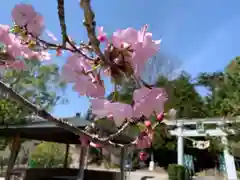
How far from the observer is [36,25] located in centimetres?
57

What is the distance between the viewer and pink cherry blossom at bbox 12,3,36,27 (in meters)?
0.54

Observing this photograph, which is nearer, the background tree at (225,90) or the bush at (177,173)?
the bush at (177,173)

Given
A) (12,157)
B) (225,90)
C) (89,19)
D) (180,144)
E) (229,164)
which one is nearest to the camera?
(89,19)

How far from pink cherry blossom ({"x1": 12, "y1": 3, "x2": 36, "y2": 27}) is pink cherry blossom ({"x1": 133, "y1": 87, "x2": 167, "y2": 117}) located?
0.38 m

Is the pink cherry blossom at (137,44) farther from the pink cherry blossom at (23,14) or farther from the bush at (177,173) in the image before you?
the bush at (177,173)

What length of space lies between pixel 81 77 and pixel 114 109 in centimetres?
14

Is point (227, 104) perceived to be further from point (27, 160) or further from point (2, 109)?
point (27, 160)

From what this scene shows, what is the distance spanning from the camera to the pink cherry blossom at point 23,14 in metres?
0.54

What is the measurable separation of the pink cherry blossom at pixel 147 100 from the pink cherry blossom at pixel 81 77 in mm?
94

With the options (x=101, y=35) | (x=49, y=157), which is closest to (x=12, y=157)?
(x=101, y=35)

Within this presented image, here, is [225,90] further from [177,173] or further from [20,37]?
[20,37]

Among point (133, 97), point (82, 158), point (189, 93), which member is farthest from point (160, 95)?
point (189, 93)

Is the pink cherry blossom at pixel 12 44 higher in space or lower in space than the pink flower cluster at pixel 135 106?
higher

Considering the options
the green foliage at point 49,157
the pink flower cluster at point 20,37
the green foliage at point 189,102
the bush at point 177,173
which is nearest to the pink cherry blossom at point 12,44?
the pink flower cluster at point 20,37
